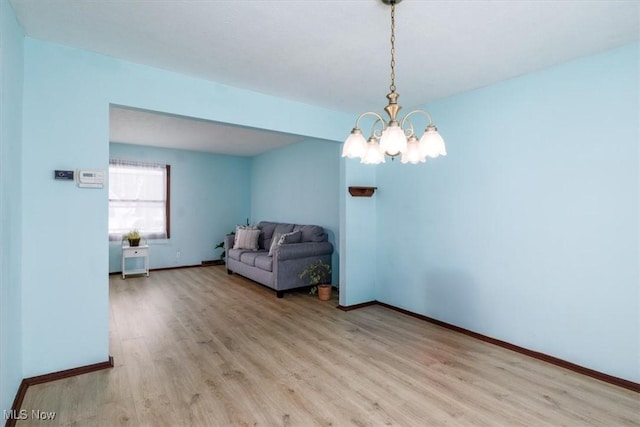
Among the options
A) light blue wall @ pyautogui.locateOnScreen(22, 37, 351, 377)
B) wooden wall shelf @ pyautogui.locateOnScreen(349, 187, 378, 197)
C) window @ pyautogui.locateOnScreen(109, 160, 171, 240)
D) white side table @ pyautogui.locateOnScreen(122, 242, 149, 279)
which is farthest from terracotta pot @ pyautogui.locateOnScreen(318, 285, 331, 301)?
window @ pyautogui.locateOnScreen(109, 160, 171, 240)

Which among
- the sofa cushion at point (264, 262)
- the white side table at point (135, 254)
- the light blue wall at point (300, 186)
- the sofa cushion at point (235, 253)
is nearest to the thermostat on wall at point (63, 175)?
the sofa cushion at point (264, 262)

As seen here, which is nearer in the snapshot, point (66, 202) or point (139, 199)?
point (66, 202)

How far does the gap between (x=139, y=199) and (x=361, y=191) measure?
4688 mm

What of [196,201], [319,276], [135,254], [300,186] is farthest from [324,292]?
[196,201]

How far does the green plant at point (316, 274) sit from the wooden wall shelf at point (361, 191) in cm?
140

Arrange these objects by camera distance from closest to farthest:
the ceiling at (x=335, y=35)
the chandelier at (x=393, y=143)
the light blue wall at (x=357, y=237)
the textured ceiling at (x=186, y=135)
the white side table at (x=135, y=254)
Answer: the chandelier at (x=393, y=143)
the ceiling at (x=335, y=35)
the light blue wall at (x=357, y=237)
the textured ceiling at (x=186, y=135)
the white side table at (x=135, y=254)

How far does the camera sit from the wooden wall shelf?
4055 mm

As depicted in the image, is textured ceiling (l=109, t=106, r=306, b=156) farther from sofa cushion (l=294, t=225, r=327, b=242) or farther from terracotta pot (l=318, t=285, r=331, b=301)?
terracotta pot (l=318, t=285, r=331, b=301)

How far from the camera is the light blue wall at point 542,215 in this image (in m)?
2.37

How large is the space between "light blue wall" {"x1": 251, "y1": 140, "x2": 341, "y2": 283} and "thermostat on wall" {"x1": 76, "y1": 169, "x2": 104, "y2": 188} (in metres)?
2.78

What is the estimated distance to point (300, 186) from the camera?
609cm

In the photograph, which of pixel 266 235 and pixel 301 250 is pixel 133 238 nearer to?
pixel 266 235

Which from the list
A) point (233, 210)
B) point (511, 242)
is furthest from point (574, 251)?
point (233, 210)

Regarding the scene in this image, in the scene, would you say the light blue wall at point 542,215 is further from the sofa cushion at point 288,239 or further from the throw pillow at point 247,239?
the throw pillow at point 247,239
